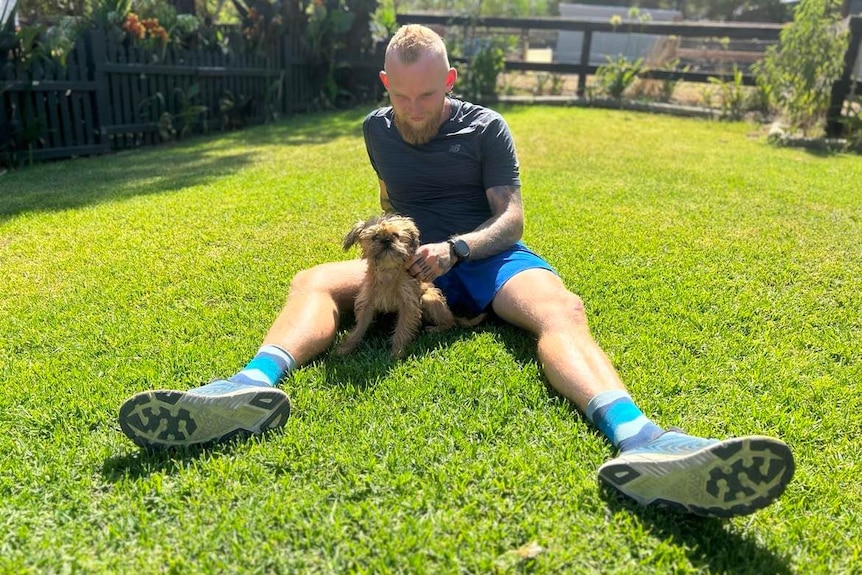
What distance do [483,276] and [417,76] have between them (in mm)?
1050

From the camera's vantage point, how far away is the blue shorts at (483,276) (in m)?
3.24

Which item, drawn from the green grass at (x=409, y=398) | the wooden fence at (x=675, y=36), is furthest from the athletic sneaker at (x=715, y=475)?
the wooden fence at (x=675, y=36)

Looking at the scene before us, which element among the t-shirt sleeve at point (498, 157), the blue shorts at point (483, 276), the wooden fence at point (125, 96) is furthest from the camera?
the wooden fence at point (125, 96)

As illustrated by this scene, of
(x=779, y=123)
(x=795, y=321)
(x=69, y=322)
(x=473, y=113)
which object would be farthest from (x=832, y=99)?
(x=69, y=322)

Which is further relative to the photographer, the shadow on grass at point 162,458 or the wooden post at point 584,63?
the wooden post at point 584,63

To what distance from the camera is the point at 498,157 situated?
3.37m

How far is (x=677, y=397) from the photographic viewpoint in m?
2.78

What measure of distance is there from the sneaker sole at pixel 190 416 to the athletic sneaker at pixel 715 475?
53.8 inches

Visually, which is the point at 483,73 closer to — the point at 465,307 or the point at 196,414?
the point at 465,307

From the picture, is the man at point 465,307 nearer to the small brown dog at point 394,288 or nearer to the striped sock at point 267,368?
the striped sock at point 267,368

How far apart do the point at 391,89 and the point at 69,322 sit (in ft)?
7.21

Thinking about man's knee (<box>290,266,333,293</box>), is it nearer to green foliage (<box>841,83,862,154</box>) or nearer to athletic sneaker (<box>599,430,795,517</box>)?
athletic sneaker (<box>599,430,795,517</box>)

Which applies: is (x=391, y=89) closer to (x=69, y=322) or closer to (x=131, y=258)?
(x=69, y=322)

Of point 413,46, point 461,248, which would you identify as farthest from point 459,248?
point 413,46
